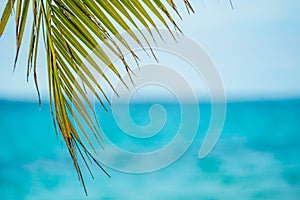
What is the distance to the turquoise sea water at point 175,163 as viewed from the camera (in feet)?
11.3

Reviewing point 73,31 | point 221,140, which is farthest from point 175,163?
point 73,31

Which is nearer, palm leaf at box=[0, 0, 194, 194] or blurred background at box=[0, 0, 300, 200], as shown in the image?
palm leaf at box=[0, 0, 194, 194]

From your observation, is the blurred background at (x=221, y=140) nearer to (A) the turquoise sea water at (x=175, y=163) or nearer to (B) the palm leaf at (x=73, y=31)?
(A) the turquoise sea water at (x=175, y=163)

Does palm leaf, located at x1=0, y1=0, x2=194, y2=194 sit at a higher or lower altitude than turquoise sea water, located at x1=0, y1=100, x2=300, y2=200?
lower

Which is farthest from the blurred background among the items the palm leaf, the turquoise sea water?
the palm leaf

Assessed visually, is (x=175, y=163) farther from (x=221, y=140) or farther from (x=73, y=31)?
(x=73, y=31)

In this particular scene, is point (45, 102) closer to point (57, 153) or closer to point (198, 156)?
point (57, 153)

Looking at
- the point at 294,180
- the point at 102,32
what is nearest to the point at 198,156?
the point at 294,180

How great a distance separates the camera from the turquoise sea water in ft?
11.3

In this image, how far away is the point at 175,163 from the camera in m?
3.63

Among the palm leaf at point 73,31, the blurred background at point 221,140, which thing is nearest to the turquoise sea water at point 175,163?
the blurred background at point 221,140

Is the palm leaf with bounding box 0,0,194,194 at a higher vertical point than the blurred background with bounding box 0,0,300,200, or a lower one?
lower

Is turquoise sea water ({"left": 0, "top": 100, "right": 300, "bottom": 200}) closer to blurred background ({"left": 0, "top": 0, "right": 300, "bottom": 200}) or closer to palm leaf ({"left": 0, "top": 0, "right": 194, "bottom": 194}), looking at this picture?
blurred background ({"left": 0, "top": 0, "right": 300, "bottom": 200})

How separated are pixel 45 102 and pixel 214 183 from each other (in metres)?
1.35
